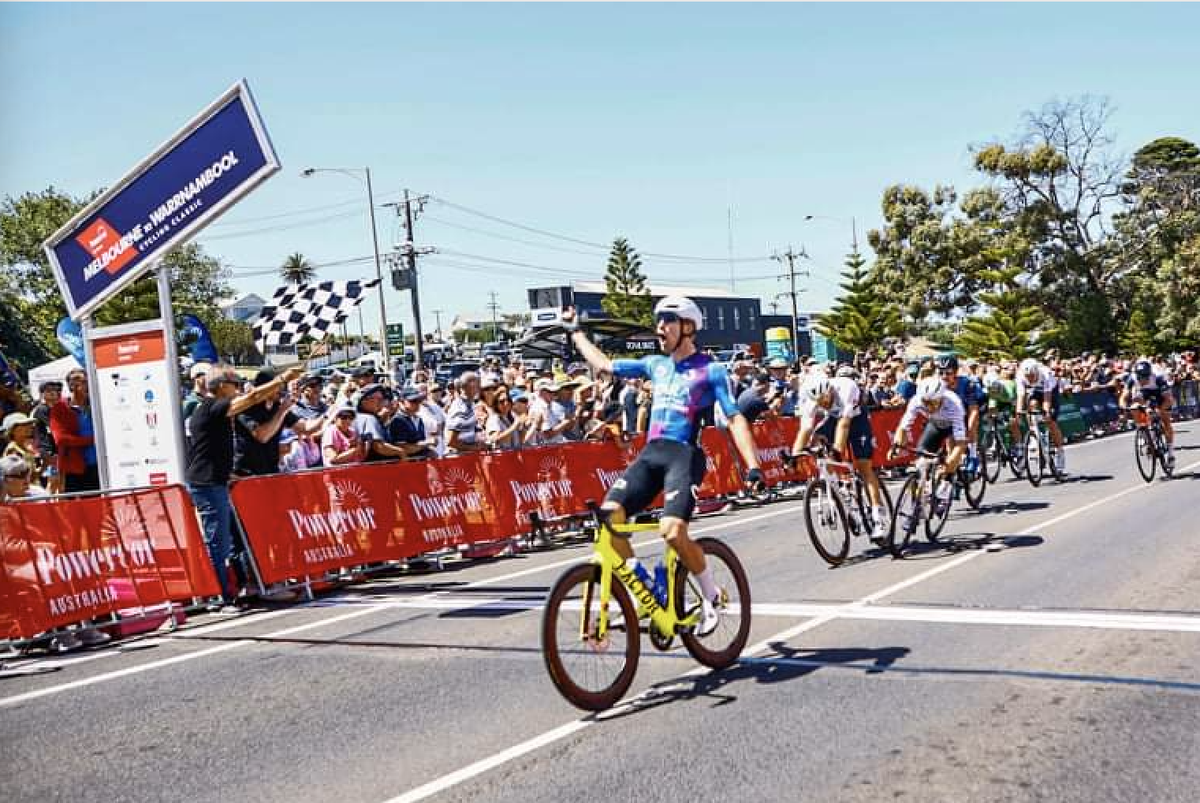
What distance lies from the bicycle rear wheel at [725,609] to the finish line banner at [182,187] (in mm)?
6942

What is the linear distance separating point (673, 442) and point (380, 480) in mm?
6267

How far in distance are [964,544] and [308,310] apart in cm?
1215

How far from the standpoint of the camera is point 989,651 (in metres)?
6.53

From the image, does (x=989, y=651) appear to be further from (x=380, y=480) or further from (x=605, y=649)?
(x=380, y=480)

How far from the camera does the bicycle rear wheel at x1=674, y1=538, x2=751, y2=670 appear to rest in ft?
20.6

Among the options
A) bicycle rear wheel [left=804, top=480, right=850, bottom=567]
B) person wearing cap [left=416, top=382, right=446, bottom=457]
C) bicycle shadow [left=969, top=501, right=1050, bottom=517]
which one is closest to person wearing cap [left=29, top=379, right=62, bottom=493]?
person wearing cap [left=416, top=382, right=446, bottom=457]

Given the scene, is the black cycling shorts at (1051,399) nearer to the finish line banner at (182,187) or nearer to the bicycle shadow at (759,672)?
the bicycle shadow at (759,672)

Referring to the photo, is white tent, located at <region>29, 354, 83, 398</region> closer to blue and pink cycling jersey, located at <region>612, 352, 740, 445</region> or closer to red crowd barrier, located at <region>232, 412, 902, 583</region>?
red crowd barrier, located at <region>232, 412, 902, 583</region>

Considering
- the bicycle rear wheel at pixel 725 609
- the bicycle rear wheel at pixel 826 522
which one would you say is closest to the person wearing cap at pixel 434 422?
the bicycle rear wheel at pixel 826 522

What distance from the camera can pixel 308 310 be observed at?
62.3 feet

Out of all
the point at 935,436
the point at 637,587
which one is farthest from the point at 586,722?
the point at 935,436

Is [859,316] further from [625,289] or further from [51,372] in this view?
[51,372]

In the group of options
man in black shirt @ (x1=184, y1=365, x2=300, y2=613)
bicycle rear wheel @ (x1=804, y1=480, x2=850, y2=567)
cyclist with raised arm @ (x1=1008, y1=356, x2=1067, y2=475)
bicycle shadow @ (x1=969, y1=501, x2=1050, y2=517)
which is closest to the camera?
man in black shirt @ (x1=184, y1=365, x2=300, y2=613)

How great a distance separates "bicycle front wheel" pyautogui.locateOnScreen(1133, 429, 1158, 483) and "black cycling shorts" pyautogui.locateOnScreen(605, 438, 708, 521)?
12480 mm
